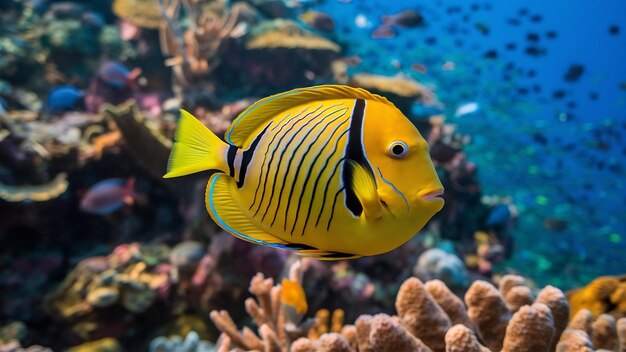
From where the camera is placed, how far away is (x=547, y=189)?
16.5 meters

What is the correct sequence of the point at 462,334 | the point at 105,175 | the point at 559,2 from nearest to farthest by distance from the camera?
the point at 462,334 < the point at 105,175 < the point at 559,2

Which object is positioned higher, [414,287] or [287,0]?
[287,0]

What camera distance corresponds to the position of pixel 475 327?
6.35 ft

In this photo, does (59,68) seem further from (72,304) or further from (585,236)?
(585,236)

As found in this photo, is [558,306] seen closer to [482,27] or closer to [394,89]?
[394,89]

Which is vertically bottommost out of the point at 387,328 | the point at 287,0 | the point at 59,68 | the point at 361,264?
the point at 361,264

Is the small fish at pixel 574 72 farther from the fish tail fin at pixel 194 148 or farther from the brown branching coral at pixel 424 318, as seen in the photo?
the fish tail fin at pixel 194 148

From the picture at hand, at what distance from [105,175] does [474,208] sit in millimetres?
6302

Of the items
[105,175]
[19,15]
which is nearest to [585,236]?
[105,175]

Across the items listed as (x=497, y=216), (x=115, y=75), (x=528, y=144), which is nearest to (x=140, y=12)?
(x=115, y=75)

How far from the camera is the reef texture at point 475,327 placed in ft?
4.91

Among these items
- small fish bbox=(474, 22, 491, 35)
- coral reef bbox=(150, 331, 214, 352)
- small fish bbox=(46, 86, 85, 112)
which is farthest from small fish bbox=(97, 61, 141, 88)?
small fish bbox=(474, 22, 491, 35)

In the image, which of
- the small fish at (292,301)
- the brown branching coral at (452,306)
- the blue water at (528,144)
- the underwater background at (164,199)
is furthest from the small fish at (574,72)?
the brown branching coral at (452,306)

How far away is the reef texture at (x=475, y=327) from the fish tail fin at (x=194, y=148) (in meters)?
0.97
